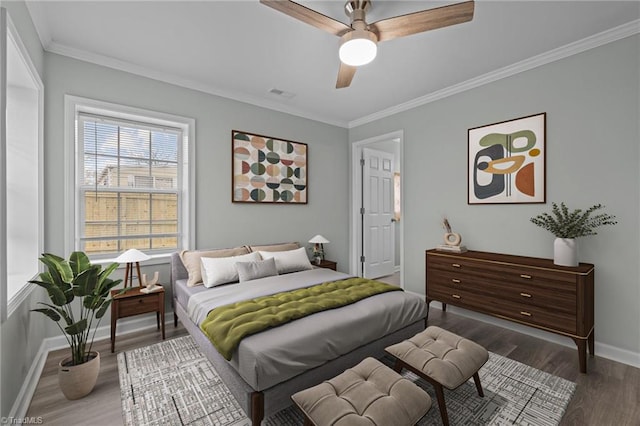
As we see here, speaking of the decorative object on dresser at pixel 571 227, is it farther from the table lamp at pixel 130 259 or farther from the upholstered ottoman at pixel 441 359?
the table lamp at pixel 130 259

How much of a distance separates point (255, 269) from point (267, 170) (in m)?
1.54

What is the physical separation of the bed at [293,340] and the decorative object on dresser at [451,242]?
1065 millimetres

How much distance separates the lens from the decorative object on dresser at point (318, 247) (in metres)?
4.25

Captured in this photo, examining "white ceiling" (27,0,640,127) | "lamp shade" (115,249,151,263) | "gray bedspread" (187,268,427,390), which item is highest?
"white ceiling" (27,0,640,127)

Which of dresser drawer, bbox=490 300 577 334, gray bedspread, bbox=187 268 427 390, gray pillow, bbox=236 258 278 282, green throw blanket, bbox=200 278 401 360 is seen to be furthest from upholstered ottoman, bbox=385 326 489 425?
gray pillow, bbox=236 258 278 282

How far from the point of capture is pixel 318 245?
454 centimetres

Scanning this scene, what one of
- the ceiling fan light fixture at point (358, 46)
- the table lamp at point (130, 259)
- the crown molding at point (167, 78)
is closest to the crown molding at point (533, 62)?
the crown molding at point (167, 78)

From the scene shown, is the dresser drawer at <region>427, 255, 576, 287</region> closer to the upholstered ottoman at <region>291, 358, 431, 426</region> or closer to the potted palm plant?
the upholstered ottoman at <region>291, 358, 431, 426</region>

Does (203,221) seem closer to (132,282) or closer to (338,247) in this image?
(132,282)

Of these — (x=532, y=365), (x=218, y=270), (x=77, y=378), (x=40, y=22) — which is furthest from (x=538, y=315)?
(x=40, y=22)

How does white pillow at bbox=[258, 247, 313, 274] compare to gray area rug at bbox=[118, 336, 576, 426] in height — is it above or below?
above

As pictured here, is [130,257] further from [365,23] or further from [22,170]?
Result: [365,23]

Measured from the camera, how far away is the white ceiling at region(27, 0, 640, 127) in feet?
7.22

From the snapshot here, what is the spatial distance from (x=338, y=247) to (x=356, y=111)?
221 centimetres
